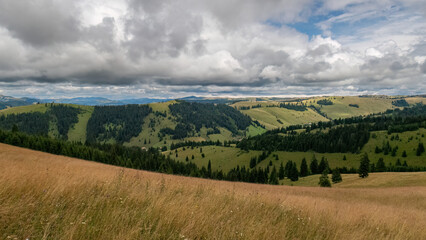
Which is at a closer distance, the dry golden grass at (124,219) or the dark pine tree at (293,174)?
the dry golden grass at (124,219)

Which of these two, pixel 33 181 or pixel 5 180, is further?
pixel 33 181

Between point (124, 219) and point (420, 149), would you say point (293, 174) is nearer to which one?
point (420, 149)

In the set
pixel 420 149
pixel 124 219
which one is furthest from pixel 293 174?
pixel 124 219

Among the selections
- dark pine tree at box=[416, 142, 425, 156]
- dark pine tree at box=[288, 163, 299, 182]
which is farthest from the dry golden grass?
dark pine tree at box=[416, 142, 425, 156]

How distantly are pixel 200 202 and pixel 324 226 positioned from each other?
3.99 metres

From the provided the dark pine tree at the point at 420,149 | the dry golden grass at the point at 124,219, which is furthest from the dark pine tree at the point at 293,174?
the dry golden grass at the point at 124,219

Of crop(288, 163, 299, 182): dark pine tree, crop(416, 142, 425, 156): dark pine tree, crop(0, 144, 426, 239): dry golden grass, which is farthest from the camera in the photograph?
crop(416, 142, 425, 156): dark pine tree

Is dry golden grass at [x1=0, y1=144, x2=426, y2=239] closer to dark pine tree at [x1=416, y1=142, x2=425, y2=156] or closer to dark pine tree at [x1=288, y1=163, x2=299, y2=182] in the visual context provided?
dark pine tree at [x1=288, y1=163, x2=299, y2=182]

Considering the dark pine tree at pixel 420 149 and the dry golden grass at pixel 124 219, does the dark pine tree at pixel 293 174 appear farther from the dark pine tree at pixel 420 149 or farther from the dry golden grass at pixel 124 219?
the dry golden grass at pixel 124 219

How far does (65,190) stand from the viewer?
6.22 meters

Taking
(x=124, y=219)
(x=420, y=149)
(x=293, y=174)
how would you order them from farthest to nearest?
1. (x=420, y=149)
2. (x=293, y=174)
3. (x=124, y=219)

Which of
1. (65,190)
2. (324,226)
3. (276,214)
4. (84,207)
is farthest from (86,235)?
(324,226)

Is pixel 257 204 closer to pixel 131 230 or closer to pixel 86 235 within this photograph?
pixel 131 230

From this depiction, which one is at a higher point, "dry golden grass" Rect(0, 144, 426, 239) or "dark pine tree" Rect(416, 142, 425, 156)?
"dry golden grass" Rect(0, 144, 426, 239)
